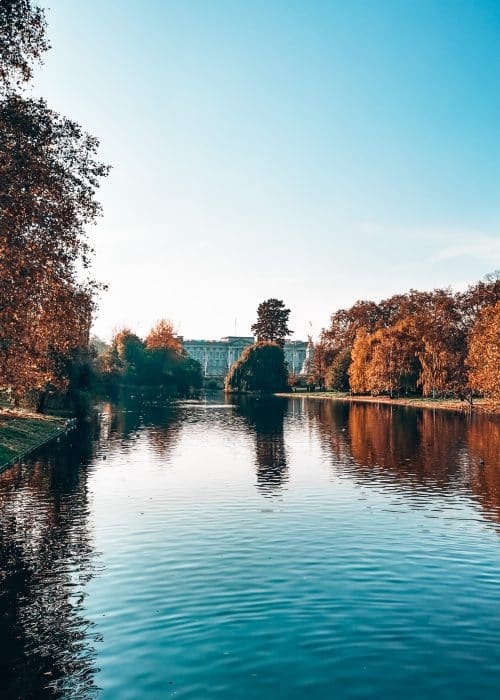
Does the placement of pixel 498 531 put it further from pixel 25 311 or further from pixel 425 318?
pixel 425 318

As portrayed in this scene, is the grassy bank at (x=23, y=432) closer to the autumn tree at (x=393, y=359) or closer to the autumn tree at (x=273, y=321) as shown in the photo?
the autumn tree at (x=393, y=359)

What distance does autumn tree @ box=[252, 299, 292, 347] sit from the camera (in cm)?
17288

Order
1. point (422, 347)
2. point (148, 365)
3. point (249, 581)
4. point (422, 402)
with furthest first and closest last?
point (148, 365), point (422, 347), point (422, 402), point (249, 581)

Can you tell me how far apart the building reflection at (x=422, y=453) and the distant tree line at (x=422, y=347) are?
12551mm

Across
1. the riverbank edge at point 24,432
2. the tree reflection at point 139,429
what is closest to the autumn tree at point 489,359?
the tree reflection at point 139,429

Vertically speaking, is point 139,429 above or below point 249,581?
above

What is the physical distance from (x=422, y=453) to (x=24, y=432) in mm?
26983

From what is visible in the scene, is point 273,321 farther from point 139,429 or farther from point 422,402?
point 139,429

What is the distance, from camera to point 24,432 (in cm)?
4356

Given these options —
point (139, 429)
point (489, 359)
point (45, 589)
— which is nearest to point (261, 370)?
point (489, 359)

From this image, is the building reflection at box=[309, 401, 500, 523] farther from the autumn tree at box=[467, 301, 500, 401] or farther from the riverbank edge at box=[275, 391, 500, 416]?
the riverbank edge at box=[275, 391, 500, 416]

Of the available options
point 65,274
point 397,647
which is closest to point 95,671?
point 397,647

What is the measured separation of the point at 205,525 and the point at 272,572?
5783mm

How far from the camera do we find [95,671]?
11.2 m
